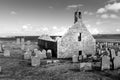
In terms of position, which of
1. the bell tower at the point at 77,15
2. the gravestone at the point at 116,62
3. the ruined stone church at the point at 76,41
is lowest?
the gravestone at the point at 116,62

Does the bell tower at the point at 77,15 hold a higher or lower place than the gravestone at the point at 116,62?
higher

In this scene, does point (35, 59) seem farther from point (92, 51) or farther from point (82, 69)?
point (92, 51)

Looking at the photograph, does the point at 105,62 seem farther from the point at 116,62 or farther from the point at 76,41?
the point at 76,41

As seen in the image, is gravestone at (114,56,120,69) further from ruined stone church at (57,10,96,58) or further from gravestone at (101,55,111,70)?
ruined stone church at (57,10,96,58)

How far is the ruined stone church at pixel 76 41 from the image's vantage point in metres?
22.8

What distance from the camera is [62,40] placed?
22.8 metres

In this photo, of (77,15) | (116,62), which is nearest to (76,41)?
(77,15)

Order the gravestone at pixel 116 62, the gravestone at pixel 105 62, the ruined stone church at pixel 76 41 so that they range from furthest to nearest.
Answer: the ruined stone church at pixel 76 41, the gravestone at pixel 116 62, the gravestone at pixel 105 62

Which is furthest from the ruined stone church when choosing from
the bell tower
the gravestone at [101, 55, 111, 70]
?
the gravestone at [101, 55, 111, 70]

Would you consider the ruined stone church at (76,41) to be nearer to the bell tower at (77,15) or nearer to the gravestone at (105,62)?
the bell tower at (77,15)

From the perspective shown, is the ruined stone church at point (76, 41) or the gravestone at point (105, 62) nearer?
the gravestone at point (105, 62)

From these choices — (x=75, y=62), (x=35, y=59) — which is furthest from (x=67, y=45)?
(x=35, y=59)

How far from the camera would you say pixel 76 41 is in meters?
23.5

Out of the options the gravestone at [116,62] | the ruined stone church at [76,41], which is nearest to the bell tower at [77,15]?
the ruined stone church at [76,41]
